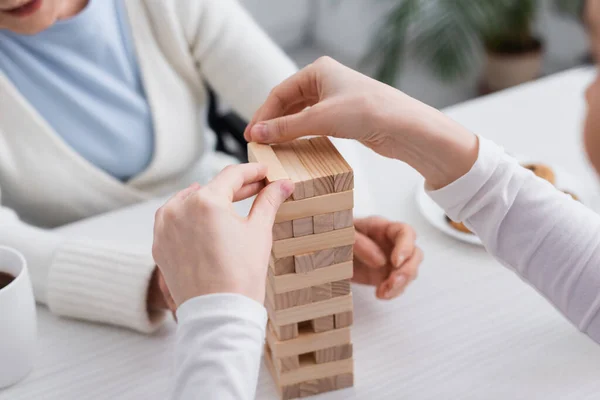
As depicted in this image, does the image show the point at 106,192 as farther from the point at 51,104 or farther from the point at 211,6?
the point at 211,6

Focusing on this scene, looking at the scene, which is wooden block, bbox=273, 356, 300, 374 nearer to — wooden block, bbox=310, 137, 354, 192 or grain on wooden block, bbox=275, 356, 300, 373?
grain on wooden block, bbox=275, 356, 300, 373

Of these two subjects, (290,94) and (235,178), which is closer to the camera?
(235,178)

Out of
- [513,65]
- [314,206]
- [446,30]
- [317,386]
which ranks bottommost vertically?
[513,65]

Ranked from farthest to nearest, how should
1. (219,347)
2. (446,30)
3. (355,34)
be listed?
(355,34), (446,30), (219,347)


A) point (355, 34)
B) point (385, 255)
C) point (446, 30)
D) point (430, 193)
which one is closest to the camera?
point (430, 193)

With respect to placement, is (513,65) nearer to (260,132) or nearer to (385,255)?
(385,255)

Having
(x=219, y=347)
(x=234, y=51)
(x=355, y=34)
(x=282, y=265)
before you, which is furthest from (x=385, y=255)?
(x=355, y=34)

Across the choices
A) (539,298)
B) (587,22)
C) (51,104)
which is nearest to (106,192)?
(51,104)

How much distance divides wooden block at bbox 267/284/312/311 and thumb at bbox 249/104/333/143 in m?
0.17

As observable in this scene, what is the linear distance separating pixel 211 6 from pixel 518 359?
0.80 metres

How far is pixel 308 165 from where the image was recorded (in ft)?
2.23

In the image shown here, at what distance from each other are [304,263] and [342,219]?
6cm

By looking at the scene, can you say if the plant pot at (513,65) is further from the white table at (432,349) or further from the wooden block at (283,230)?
the wooden block at (283,230)

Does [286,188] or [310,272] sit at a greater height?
[286,188]
